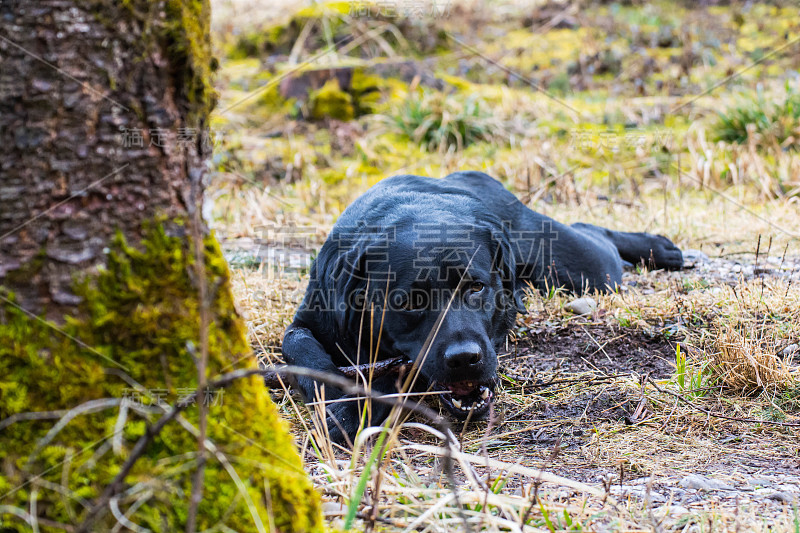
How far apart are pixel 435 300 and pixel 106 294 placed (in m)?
1.51

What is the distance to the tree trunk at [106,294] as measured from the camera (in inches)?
48.3

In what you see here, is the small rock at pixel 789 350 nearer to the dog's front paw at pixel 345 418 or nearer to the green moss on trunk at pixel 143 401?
the dog's front paw at pixel 345 418

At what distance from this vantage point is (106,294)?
1.29 m

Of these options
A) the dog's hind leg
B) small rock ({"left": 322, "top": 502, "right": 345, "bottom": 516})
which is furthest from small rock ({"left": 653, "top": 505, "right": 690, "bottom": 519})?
the dog's hind leg

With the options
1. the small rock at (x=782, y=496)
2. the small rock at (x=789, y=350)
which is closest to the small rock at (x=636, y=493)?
the small rock at (x=782, y=496)

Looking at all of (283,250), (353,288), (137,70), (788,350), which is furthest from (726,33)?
(137,70)

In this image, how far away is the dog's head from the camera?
2506 mm

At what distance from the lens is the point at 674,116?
876cm

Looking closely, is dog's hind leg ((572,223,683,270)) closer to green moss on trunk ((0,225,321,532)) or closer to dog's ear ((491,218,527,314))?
dog's ear ((491,218,527,314))

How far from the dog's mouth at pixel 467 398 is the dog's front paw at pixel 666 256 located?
2.30m

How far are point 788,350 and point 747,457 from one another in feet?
3.10

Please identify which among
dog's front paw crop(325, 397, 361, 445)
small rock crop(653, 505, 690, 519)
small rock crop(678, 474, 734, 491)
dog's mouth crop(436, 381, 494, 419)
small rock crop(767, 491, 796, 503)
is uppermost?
small rock crop(653, 505, 690, 519)

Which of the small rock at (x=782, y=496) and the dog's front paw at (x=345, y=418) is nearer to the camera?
the small rock at (x=782, y=496)

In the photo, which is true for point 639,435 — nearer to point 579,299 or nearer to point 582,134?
point 579,299
